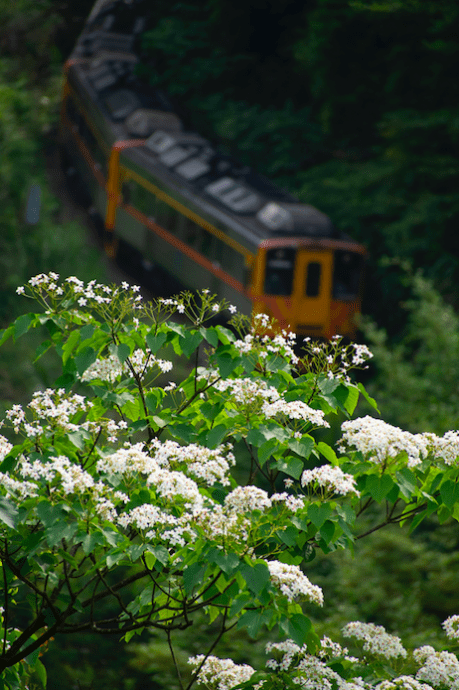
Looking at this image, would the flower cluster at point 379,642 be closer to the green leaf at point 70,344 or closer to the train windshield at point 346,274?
the green leaf at point 70,344

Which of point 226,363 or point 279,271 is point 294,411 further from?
point 279,271

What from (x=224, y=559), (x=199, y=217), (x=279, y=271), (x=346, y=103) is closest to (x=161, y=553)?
(x=224, y=559)

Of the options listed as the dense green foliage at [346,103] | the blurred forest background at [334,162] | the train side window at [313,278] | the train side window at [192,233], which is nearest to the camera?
the blurred forest background at [334,162]

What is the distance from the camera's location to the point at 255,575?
Result: 2.61m

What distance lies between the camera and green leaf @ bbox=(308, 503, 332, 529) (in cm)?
282

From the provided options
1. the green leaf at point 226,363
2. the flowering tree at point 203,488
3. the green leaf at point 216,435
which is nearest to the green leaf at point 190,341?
the flowering tree at point 203,488

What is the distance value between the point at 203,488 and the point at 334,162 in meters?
14.6

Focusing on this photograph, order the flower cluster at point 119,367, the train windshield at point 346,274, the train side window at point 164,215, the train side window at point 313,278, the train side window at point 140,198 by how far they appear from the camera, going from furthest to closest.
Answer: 1. the train side window at point 140,198
2. the train side window at point 164,215
3. the train windshield at point 346,274
4. the train side window at point 313,278
5. the flower cluster at point 119,367

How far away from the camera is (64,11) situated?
784 inches

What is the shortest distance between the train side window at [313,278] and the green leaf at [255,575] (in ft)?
34.2

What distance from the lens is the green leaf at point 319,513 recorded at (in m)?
2.82

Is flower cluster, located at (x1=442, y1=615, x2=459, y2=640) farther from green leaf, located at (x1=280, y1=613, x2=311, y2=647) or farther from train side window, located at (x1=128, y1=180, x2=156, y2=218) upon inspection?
train side window, located at (x1=128, y1=180, x2=156, y2=218)

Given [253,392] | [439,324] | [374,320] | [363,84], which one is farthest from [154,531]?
[363,84]

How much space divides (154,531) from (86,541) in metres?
0.32
